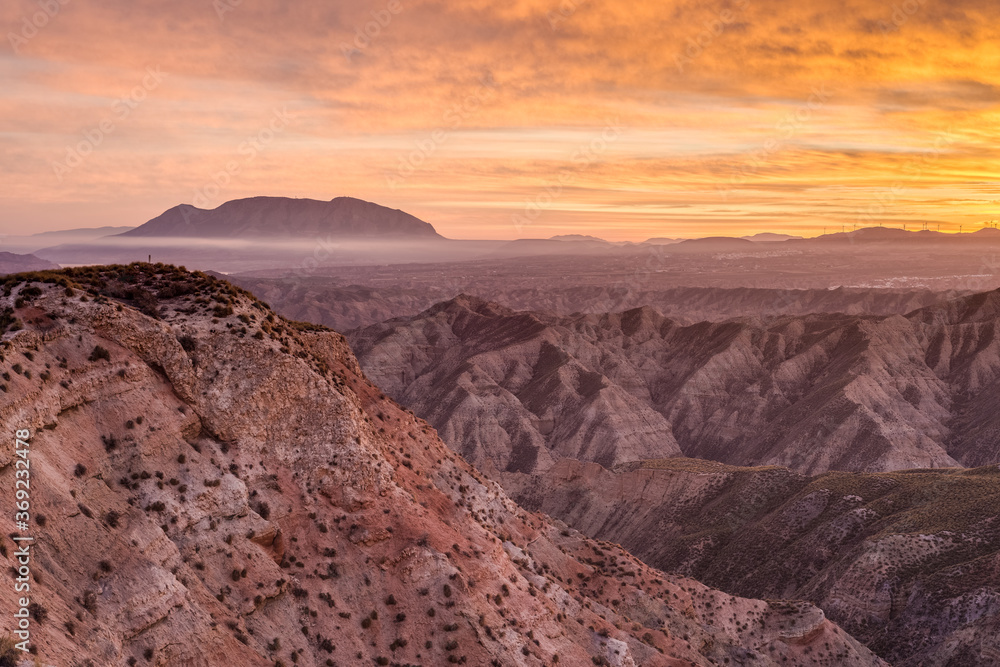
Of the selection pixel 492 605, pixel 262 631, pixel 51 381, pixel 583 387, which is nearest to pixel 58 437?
pixel 51 381

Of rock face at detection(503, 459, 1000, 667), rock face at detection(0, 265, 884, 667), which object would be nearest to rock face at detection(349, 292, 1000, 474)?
rock face at detection(503, 459, 1000, 667)

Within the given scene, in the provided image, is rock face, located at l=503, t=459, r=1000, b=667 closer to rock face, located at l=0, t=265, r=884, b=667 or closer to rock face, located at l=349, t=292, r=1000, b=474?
rock face, located at l=0, t=265, r=884, b=667

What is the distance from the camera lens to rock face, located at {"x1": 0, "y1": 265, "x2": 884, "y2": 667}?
1867cm

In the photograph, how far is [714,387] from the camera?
5310 inches

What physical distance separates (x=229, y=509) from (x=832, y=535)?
5179 cm

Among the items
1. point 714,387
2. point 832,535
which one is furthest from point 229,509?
point 714,387

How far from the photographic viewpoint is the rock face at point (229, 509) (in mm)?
18672

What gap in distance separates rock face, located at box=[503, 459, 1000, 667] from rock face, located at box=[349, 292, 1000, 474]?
96.7ft

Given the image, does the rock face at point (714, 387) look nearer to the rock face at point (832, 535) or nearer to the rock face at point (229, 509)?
the rock face at point (832, 535)

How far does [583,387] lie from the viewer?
12950 cm

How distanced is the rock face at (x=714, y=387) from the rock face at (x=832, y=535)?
29464 mm

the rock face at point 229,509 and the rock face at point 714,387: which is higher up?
the rock face at point 229,509

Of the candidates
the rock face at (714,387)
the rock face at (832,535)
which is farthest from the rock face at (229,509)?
the rock face at (714,387)

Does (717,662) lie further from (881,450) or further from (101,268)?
(881,450)
